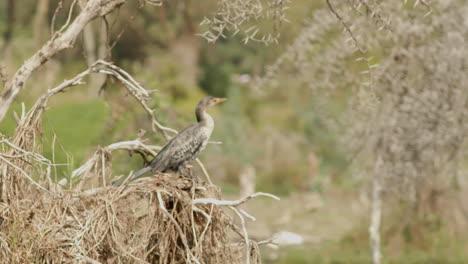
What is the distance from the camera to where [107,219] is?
17.5 feet

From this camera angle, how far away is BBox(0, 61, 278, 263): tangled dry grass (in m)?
5.18

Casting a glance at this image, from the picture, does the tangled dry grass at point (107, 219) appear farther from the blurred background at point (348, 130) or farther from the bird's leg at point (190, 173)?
the blurred background at point (348, 130)

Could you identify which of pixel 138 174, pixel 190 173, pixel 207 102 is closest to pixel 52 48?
pixel 138 174

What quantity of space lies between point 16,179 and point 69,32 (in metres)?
1.01

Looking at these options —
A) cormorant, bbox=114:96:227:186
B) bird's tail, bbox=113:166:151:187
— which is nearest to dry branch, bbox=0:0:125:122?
bird's tail, bbox=113:166:151:187

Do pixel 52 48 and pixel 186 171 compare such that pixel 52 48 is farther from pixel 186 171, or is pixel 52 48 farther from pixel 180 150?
pixel 186 171

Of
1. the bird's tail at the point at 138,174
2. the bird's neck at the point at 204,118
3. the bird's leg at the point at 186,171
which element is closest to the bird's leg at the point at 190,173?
the bird's leg at the point at 186,171

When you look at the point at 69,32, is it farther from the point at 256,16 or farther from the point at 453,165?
the point at 453,165

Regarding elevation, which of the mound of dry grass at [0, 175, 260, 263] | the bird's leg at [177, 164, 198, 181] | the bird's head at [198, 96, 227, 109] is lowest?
the mound of dry grass at [0, 175, 260, 263]

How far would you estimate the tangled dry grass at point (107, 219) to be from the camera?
17.0ft

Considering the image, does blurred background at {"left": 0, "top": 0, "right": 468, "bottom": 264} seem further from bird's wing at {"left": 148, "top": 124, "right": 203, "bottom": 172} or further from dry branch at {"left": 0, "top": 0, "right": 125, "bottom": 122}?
bird's wing at {"left": 148, "top": 124, "right": 203, "bottom": 172}

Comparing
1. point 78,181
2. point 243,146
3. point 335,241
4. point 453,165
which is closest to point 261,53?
point 243,146

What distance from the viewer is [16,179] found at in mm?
5391

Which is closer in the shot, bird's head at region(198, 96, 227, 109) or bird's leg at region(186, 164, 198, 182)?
bird's leg at region(186, 164, 198, 182)
